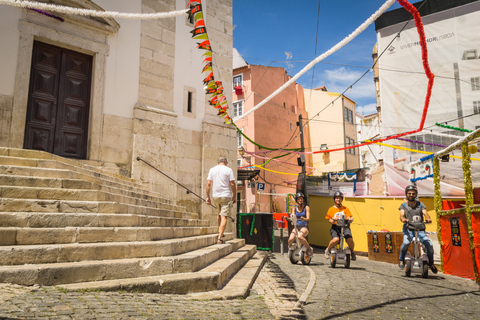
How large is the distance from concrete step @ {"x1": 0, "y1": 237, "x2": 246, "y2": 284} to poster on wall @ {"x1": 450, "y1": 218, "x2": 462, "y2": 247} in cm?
571

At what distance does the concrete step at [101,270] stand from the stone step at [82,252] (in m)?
0.12

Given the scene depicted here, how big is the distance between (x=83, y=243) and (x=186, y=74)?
30.6 feet

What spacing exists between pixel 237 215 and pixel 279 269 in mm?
5368

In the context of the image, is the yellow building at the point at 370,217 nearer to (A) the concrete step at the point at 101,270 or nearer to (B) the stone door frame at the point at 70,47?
(B) the stone door frame at the point at 70,47

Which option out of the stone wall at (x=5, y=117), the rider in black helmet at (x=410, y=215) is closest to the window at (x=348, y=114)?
the rider in black helmet at (x=410, y=215)

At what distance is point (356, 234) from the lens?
1362cm

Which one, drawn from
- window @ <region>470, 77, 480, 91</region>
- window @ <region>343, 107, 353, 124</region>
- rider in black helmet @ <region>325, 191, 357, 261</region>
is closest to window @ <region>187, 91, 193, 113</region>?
rider in black helmet @ <region>325, 191, 357, 261</region>

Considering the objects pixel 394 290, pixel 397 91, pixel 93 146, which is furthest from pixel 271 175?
pixel 394 290

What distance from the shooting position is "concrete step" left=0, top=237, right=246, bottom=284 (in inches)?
128

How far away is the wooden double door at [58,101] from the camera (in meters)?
9.40

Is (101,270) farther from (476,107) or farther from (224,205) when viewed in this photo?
(476,107)

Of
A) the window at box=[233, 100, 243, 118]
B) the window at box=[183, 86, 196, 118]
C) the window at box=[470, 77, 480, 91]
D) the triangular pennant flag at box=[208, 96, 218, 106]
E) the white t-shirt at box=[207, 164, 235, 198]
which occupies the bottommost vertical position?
the white t-shirt at box=[207, 164, 235, 198]

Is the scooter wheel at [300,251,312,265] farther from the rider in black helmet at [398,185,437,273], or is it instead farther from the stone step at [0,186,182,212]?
the stone step at [0,186,182,212]

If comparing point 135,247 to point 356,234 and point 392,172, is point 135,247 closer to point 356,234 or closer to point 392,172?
point 356,234
